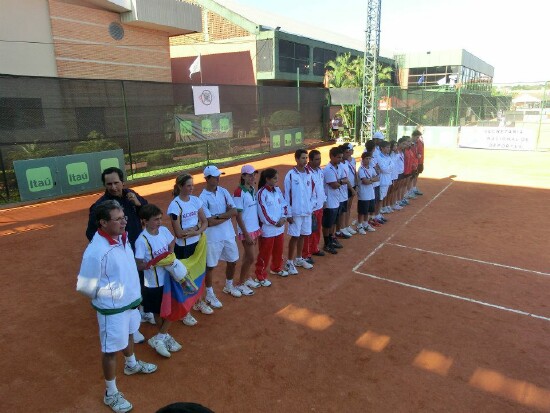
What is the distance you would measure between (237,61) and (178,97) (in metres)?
14.9

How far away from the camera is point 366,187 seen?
8758mm

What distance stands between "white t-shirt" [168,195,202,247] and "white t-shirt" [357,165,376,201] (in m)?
4.55

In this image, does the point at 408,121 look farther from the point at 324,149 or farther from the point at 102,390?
the point at 102,390

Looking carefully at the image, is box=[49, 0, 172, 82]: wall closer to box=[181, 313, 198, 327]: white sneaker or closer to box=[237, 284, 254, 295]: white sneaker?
box=[237, 284, 254, 295]: white sneaker

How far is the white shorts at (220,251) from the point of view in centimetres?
545

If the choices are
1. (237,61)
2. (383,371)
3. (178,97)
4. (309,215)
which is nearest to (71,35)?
(178,97)

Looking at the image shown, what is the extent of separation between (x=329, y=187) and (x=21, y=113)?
9753mm

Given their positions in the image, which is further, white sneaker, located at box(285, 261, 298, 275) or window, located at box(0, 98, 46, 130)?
window, located at box(0, 98, 46, 130)

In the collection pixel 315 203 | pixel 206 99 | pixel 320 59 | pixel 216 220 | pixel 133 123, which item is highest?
pixel 320 59

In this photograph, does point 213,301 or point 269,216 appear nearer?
point 213,301

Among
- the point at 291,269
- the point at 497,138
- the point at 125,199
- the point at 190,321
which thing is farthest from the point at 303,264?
the point at 497,138

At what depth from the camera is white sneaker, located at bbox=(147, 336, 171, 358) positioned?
14.9ft

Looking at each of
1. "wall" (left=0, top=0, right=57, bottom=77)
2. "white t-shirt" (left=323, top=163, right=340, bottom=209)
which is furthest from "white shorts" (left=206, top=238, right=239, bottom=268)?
"wall" (left=0, top=0, right=57, bottom=77)

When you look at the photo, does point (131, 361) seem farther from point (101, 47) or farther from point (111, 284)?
point (101, 47)
